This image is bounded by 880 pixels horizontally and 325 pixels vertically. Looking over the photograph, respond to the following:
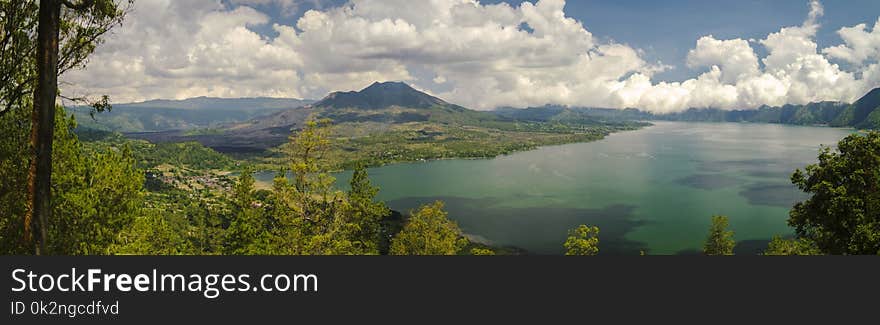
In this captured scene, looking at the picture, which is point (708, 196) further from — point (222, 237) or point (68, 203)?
point (68, 203)

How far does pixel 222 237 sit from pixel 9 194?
44.9 feet

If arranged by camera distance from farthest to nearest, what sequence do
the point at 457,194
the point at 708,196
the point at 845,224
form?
the point at 457,194
the point at 708,196
the point at 845,224

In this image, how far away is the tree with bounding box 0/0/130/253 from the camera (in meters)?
6.88

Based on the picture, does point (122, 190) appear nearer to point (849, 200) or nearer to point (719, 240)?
point (849, 200)

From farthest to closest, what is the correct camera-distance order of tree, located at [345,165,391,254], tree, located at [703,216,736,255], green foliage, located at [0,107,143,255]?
tree, located at [703,216,736,255] < tree, located at [345,165,391,254] < green foliage, located at [0,107,143,255]

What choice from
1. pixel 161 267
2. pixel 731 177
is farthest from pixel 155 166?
pixel 161 267

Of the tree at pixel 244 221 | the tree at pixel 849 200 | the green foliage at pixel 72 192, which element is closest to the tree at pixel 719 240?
the tree at pixel 849 200

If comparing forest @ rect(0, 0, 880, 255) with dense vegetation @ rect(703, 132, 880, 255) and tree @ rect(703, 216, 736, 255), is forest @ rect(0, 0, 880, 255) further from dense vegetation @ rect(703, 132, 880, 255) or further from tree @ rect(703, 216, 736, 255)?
tree @ rect(703, 216, 736, 255)

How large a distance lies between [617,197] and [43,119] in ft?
248

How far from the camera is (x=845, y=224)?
1360cm

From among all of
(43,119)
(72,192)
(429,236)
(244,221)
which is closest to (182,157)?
(244,221)

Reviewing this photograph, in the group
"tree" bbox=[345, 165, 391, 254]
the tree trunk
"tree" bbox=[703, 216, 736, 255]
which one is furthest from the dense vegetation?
the tree trunk

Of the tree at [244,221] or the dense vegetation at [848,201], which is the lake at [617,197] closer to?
the tree at [244,221]

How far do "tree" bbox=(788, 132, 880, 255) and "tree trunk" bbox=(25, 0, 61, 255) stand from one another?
58.9 ft
